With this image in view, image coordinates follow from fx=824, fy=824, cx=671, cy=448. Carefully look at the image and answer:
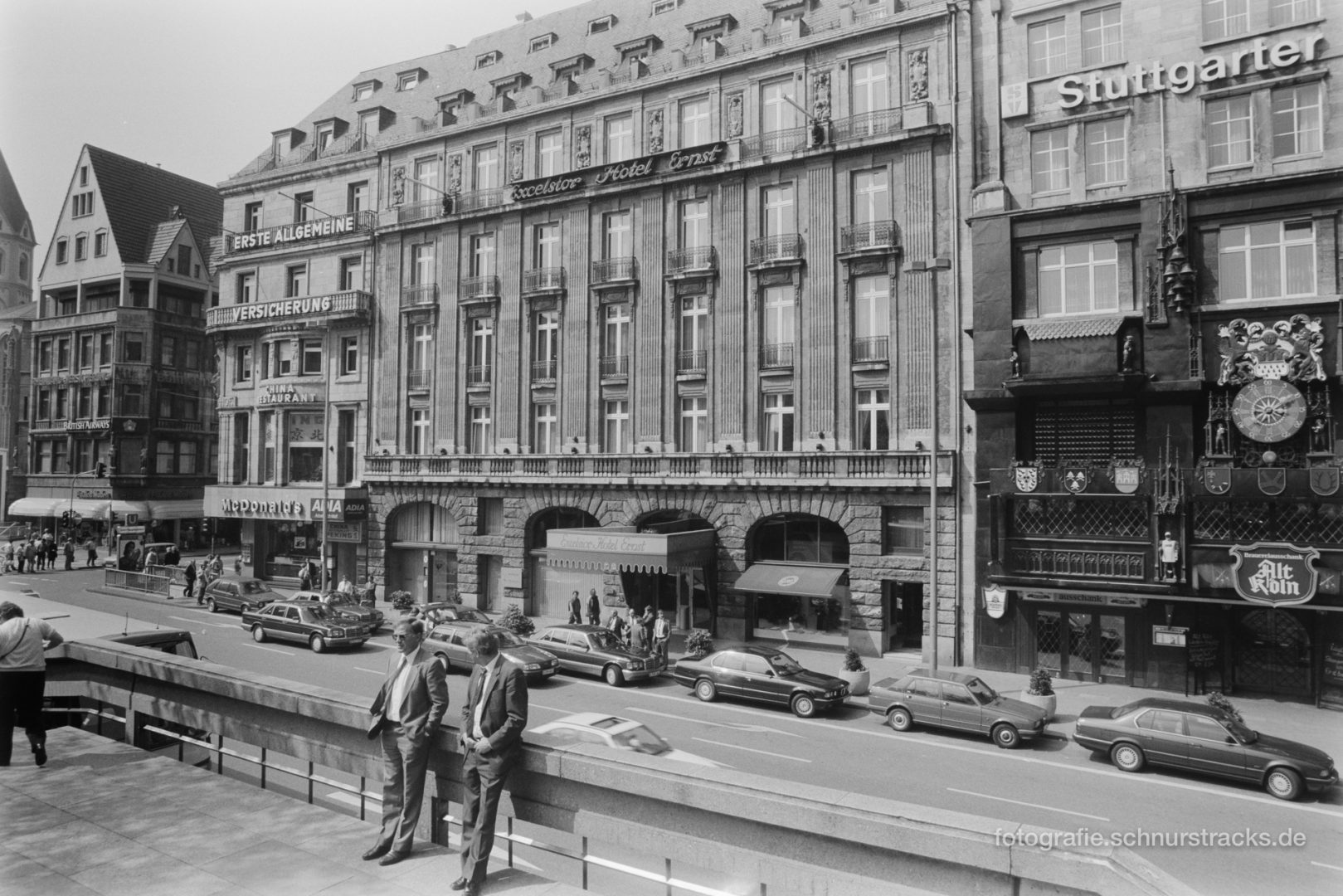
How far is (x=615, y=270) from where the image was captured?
34750 millimetres

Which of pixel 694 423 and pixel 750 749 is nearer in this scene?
pixel 750 749

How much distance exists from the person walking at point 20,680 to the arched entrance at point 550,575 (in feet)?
82.9

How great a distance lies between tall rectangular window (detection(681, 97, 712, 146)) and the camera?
1330 inches

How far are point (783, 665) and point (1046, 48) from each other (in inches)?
860

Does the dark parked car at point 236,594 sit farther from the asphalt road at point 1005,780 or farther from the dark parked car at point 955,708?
the dark parked car at point 955,708

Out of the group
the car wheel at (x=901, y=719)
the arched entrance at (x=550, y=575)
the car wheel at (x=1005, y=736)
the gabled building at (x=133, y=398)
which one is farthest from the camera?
the gabled building at (x=133, y=398)

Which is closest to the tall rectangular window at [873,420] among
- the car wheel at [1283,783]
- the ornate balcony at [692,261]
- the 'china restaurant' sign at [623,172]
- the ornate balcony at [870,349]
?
the ornate balcony at [870,349]

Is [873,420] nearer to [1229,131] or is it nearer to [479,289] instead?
[1229,131]

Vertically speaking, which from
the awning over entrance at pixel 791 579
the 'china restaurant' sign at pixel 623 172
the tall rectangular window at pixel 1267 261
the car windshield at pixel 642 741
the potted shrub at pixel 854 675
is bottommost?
the potted shrub at pixel 854 675

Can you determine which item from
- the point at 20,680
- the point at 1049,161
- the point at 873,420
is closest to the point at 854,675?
the point at 873,420

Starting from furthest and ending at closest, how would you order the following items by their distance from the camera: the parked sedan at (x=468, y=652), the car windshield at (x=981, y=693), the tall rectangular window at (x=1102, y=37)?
the tall rectangular window at (x=1102, y=37) → the parked sedan at (x=468, y=652) → the car windshield at (x=981, y=693)

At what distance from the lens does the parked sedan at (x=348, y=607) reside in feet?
96.4

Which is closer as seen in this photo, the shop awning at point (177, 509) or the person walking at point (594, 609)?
the person walking at point (594, 609)

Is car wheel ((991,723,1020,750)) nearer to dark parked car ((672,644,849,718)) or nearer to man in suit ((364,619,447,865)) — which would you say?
dark parked car ((672,644,849,718))
